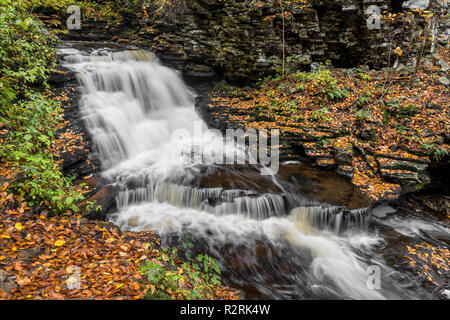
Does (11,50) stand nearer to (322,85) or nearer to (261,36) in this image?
(261,36)

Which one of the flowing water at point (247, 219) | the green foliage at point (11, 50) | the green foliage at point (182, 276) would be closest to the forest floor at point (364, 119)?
the flowing water at point (247, 219)

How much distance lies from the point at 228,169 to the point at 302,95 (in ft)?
18.1

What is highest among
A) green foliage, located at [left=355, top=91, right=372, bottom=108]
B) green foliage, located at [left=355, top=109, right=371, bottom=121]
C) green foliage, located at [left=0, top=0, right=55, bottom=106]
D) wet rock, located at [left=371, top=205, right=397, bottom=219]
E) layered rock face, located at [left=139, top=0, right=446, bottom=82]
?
layered rock face, located at [left=139, top=0, right=446, bottom=82]

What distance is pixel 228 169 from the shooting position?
25.6ft

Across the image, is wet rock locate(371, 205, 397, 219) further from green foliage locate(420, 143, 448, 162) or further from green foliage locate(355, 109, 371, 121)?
green foliage locate(355, 109, 371, 121)

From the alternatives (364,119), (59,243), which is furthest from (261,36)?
(59,243)

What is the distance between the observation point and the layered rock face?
10219 millimetres

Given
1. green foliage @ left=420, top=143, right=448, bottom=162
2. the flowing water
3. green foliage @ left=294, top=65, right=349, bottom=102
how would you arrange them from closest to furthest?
the flowing water
green foliage @ left=420, top=143, right=448, bottom=162
green foliage @ left=294, top=65, right=349, bottom=102

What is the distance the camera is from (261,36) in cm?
1099

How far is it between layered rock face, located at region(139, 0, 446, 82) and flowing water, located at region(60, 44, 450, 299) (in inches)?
193

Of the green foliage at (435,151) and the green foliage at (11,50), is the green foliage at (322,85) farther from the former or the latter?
→ the green foliage at (11,50)

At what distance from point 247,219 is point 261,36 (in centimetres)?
952

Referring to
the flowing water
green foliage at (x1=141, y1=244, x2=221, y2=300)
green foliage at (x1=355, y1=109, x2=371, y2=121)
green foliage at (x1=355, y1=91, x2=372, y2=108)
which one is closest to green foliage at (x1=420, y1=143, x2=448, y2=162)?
green foliage at (x1=355, y1=109, x2=371, y2=121)
